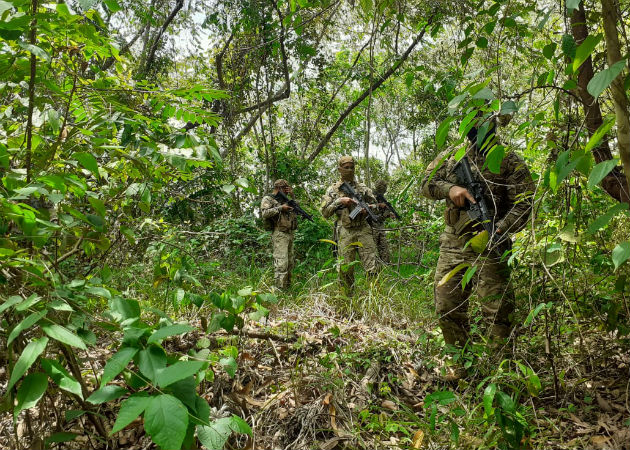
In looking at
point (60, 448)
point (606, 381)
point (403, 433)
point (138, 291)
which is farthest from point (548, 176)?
point (138, 291)

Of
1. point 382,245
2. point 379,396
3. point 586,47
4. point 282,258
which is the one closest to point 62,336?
point 586,47

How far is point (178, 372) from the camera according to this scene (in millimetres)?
953

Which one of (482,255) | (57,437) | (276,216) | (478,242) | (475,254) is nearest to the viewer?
(57,437)

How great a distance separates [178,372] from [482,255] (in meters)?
2.55

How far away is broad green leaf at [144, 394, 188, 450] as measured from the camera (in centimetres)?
87

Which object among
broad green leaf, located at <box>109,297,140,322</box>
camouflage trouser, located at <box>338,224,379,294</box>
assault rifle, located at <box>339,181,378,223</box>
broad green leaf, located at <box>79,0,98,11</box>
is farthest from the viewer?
assault rifle, located at <box>339,181,378,223</box>

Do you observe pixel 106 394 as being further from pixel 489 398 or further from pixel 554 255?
pixel 554 255

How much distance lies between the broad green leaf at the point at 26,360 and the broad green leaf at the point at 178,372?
31 cm

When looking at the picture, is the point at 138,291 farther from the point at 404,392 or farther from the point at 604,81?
the point at 604,81

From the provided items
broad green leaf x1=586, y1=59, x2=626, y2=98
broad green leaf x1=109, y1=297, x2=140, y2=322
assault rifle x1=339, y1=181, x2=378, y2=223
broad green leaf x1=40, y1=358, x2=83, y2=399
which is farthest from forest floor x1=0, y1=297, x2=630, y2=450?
assault rifle x1=339, y1=181, x2=378, y2=223

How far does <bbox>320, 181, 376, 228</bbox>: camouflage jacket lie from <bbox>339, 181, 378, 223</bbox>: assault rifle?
0.06 meters

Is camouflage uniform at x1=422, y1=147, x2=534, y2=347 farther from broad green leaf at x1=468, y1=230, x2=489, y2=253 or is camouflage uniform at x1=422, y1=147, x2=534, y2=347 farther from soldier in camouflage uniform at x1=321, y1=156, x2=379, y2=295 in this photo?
soldier in camouflage uniform at x1=321, y1=156, x2=379, y2=295

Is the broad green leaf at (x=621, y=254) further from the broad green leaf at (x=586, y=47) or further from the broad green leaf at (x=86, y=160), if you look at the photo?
the broad green leaf at (x=86, y=160)

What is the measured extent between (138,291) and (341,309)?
227 centimetres
